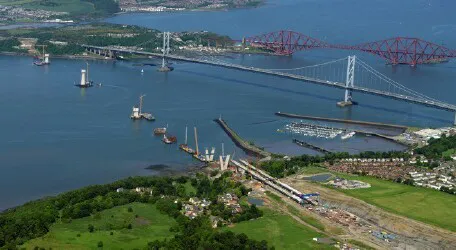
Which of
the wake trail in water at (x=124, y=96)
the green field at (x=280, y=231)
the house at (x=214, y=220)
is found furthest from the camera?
the wake trail in water at (x=124, y=96)

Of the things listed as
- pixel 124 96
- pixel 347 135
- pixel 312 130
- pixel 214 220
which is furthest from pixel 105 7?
pixel 214 220

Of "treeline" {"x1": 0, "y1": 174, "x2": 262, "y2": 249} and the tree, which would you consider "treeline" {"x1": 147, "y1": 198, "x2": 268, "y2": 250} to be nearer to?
"treeline" {"x1": 0, "y1": 174, "x2": 262, "y2": 249}

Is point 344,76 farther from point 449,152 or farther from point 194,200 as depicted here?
point 194,200

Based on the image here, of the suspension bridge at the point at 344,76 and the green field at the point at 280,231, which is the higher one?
the suspension bridge at the point at 344,76

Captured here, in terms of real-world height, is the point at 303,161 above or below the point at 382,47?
below

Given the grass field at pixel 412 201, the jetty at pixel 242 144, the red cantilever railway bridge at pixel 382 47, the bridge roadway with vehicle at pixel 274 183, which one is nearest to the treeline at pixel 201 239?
the bridge roadway with vehicle at pixel 274 183

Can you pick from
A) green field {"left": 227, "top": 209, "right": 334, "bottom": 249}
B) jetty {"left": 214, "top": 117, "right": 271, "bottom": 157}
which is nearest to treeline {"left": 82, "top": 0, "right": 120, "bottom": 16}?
jetty {"left": 214, "top": 117, "right": 271, "bottom": 157}

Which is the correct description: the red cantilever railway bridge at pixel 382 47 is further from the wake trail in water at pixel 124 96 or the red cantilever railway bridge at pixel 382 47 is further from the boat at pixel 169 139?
the boat at pixel 169 139
